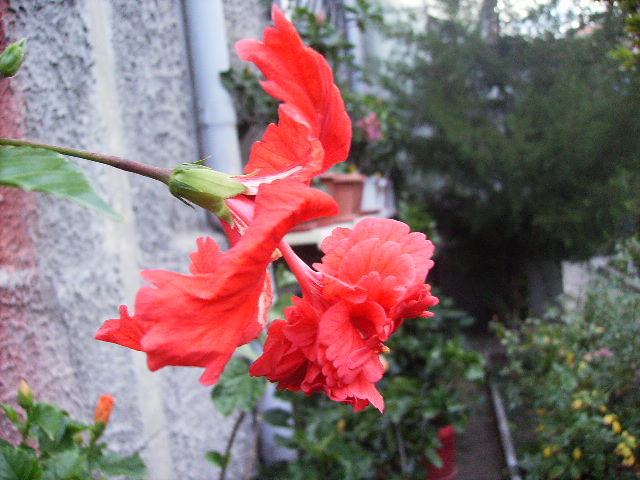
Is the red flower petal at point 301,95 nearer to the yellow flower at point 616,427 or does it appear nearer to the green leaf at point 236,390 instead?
the green leaf at point 236,390

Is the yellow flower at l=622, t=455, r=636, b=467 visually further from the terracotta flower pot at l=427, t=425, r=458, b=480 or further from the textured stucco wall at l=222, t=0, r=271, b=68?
the textured stucco wall at l=222, t=0, r=271, b=68

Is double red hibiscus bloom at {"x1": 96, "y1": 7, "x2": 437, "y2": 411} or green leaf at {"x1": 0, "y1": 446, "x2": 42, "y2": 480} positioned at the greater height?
double red hibiscus bloom at {"x1": 96, "y1": 7, "x2": 437, "y2": 411}

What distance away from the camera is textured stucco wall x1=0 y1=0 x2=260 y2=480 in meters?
1.02

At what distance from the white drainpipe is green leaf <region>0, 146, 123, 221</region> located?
1.38 meters

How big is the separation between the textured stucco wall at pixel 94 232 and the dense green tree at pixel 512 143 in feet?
6.80

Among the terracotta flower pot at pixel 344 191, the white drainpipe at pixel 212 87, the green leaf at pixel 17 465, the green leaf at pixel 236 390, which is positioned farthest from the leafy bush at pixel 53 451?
the terracotta flower pot at pixel 344 191

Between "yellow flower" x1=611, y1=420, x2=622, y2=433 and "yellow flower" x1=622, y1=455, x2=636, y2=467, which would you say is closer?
"yellow flower" x1=622, y1=455, x2=636, y2=467

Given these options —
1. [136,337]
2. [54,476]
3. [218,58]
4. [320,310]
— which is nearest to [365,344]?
[320,310]

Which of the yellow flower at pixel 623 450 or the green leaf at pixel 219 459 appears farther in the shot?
the yellow flower at pixel 623 450

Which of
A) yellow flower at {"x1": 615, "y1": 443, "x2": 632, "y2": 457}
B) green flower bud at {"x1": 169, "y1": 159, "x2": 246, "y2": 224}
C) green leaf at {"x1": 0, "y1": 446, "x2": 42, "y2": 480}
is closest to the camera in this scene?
green flower bud at {"x1": 169, "y1": 159, "x2": 246, "y2": 224}

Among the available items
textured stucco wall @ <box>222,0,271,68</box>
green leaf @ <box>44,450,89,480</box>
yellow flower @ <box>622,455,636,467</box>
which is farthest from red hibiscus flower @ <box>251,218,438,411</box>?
textured stucco wall @ <box>222,0,271,68</box>

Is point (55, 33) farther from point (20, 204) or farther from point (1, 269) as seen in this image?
point (1, 269)

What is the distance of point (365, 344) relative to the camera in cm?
42

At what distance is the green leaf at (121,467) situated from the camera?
33.7 inches
